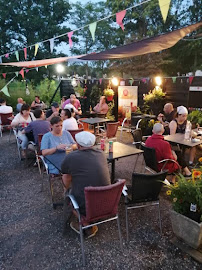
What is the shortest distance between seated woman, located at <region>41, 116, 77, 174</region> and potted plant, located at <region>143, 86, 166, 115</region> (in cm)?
426

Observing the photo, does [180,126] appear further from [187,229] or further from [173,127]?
[187,229]

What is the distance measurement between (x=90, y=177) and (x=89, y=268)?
862 millimetres

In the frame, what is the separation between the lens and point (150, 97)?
23.0 ft

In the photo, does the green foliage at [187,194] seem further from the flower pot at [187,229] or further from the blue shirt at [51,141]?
the blue shirt at [51,141]

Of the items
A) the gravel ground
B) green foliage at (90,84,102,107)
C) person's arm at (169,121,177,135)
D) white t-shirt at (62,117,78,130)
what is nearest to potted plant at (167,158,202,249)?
the gravel ground

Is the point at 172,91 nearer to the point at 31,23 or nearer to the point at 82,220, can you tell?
the point at 82,220

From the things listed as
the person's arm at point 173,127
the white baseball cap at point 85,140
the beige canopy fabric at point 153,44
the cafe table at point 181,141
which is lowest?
the cafe table at point 181,141

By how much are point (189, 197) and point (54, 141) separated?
6.69 ft

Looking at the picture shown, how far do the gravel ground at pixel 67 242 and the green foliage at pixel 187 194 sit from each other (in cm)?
42

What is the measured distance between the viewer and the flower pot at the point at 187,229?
7.31 feet

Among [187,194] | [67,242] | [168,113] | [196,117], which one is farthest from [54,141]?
[196,117]

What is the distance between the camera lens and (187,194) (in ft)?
7.61

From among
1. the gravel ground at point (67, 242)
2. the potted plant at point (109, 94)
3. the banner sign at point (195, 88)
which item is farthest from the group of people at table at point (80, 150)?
the potted plant at point (109, 94)

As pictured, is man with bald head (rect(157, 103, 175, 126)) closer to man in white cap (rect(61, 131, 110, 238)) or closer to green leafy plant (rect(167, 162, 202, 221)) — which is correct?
green leafy plant (rect(167, 162, 202, 221))
